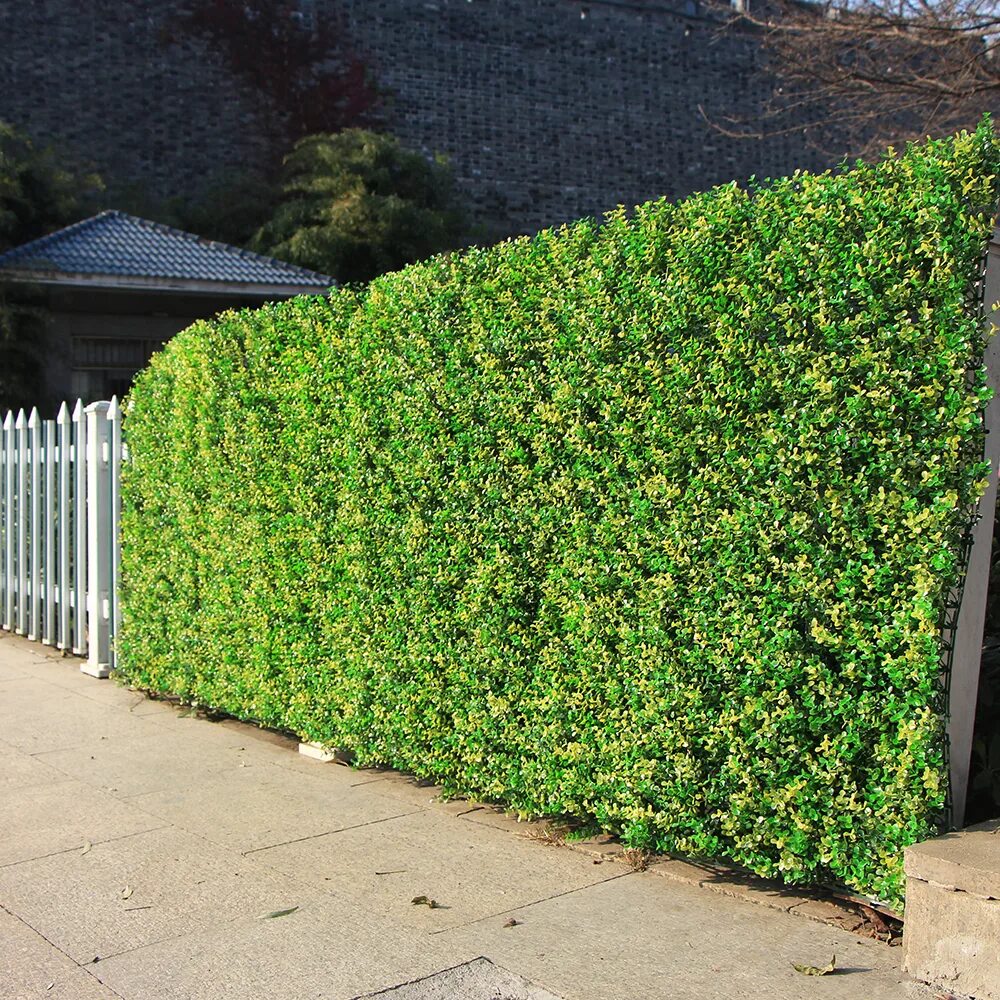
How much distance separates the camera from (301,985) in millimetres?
3695

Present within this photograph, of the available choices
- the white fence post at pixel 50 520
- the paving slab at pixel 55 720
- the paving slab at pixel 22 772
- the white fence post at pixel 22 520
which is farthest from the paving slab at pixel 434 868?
the white fence post at pixel 22 520

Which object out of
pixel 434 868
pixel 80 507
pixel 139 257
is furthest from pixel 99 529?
pixel 139 257

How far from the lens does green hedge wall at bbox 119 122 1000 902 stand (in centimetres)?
377

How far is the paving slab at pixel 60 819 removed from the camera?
16.8 ft

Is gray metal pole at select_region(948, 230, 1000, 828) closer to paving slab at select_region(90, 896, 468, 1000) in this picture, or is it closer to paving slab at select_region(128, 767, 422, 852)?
paving slab at select_region(90, 896, 468, 1000)

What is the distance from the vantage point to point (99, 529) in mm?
8719

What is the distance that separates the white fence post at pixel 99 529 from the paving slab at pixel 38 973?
4889 millimetres

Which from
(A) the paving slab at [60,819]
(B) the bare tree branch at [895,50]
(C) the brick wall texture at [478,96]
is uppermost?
(C) the brick wall texture at [478,96]

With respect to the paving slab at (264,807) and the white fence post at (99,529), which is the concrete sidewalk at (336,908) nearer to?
the paving slab at (264,807)

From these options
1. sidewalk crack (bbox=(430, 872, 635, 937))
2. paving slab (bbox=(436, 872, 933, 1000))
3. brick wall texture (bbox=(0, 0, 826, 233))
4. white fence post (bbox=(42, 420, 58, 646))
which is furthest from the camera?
brick wall texture (bbox=(0, 0, 826, 233))

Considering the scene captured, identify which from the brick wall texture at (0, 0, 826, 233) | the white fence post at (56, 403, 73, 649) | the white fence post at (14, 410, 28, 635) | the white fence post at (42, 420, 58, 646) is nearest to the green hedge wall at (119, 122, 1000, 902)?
the white fence post at (56, 403, 73, 649)

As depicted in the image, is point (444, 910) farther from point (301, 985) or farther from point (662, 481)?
point (662, 481)

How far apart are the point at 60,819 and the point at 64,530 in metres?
4.31

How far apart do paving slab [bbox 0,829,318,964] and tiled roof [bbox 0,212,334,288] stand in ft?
43.1
